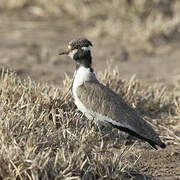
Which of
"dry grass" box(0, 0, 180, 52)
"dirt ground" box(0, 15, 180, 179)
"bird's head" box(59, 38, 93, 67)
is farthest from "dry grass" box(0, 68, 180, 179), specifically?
"dry grass" box(0, 0, 180, 52)

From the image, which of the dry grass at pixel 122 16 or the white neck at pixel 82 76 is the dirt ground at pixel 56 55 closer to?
the dry grass at pixel 122 16

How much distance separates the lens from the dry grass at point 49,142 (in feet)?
13.8

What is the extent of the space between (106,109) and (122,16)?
5892 mm

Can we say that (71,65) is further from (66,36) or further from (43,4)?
(43,4)

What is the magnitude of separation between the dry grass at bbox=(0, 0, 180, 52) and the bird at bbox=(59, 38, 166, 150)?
4.72 metres

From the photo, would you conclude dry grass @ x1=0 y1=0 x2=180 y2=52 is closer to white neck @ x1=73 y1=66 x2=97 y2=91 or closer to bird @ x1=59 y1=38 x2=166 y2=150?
white neck @ x1=73 y1=66 x2=97 y2=91

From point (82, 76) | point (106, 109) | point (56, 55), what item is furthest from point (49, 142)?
point (56, 55)

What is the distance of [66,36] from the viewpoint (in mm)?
10680

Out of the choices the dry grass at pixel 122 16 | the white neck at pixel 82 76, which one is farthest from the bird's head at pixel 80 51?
the dry grass at pixel 122 16

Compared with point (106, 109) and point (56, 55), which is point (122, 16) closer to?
point (56, 55)

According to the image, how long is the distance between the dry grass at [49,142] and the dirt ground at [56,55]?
2309 mm

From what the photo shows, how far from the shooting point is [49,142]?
4.63 meters

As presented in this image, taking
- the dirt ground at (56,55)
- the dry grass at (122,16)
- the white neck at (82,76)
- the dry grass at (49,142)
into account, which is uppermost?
the dry grass at (122,16)

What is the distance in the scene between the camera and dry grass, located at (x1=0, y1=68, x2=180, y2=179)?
419cm
